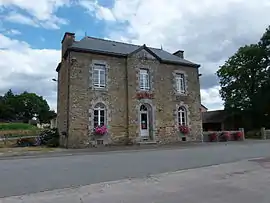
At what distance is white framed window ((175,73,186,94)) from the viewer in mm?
22625

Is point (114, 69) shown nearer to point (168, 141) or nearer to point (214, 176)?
point (168, 141)

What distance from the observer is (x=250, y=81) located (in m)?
33.7

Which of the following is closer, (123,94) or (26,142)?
(26,142)

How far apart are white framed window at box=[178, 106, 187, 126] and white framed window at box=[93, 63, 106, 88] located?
674 centimetres

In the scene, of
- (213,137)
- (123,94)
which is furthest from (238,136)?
(123,94)

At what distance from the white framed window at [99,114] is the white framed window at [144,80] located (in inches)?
137

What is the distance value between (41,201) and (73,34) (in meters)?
16.5

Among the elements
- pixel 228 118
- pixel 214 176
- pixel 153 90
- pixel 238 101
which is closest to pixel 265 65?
pixel 238 101

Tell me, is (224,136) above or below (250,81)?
below

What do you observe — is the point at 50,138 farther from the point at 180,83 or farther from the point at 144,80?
the point at 180,83

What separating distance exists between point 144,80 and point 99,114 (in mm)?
4453

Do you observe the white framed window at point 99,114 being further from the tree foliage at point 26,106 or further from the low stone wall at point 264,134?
the tree foliage at point 26,106

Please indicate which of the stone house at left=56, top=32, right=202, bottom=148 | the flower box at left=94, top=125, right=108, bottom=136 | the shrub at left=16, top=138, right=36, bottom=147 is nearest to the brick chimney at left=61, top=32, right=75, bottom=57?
the stone house at left=56, top=32, right=202, bottom=148

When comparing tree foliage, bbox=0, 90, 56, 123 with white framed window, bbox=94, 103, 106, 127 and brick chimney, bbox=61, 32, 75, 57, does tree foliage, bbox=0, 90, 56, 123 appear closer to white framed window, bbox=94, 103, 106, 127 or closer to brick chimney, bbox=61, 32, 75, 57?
brick chimney, bbox=61, 32, 75, 57
